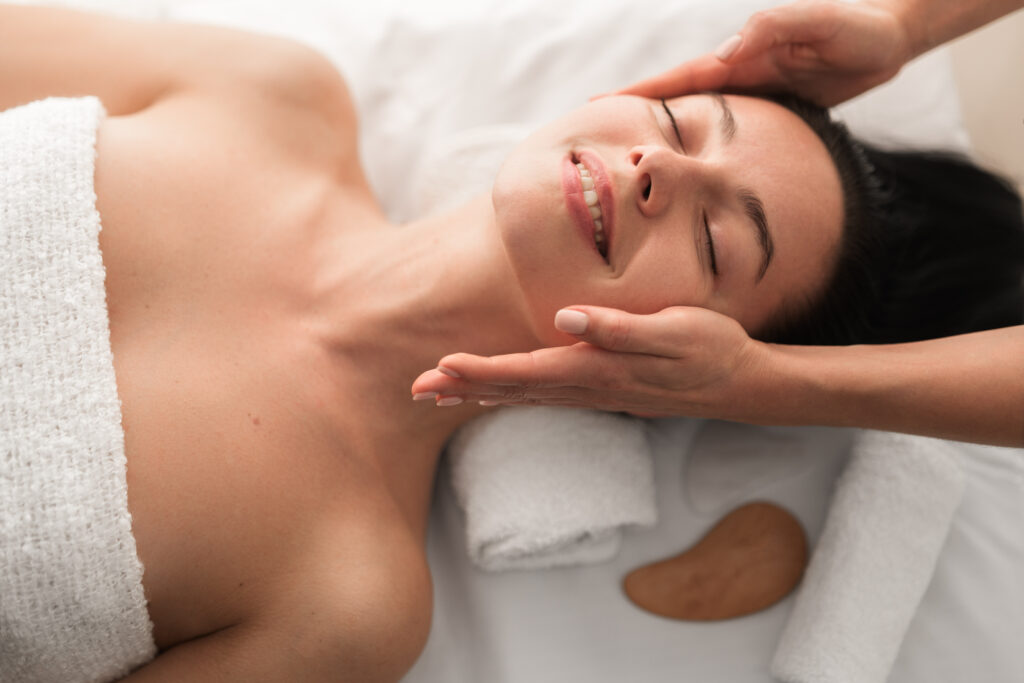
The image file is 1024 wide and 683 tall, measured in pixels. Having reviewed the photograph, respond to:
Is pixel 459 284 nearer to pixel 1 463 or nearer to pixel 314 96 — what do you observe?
pixel 314 96

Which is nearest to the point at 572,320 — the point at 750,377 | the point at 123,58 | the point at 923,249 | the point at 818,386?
the point at 750,377

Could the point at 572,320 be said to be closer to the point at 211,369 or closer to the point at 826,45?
the point at 211,369

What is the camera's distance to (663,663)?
145 cm

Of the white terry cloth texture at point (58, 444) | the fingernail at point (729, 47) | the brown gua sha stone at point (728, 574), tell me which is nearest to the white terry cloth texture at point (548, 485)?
the brown gua sha stone at point (728, 574)

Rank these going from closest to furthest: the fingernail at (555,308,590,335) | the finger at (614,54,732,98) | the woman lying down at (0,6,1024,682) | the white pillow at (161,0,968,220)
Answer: the fingernail at (555,308,590,335), the woman lying down at (0,6,1024,682), the finger at (614,54,732,98), the white pillow at (161,0,968,220)

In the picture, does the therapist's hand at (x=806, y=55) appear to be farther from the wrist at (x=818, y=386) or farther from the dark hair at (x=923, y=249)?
the wrist at (x=818, y=386)

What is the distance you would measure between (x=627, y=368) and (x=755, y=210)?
0.34 meters

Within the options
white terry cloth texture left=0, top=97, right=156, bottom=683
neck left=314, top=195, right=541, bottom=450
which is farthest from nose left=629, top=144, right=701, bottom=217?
white terry cloth texture left=0, top=97, right=156, bottom=683

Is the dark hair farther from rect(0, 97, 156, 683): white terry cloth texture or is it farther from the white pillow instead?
rect(0, 97, 156, 683): white terry cloth texture

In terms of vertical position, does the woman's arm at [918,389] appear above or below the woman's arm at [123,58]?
below

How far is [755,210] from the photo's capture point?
1186 millimetres

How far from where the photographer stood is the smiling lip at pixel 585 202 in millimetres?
1123

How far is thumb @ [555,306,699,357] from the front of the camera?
1.01m

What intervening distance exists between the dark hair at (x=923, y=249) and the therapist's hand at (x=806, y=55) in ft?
0.19
